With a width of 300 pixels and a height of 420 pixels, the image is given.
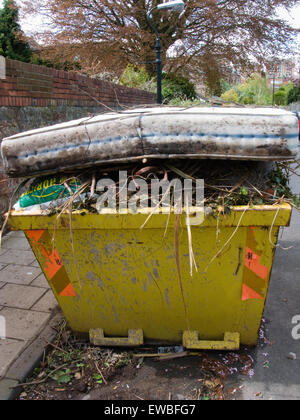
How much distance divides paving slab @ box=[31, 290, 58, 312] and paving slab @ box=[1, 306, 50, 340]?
0.06m

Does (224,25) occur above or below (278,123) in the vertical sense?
above

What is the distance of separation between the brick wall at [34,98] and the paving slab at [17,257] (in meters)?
0.65

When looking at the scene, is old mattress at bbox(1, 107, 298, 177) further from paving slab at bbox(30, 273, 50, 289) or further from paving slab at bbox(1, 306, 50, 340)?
paving slab at bbox(30, 273, 50, 289)

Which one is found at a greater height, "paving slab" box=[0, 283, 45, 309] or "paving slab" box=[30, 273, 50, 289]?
"paving slab" box=[30, 273, 50, 289]

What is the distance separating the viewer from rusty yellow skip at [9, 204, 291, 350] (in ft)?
5.87

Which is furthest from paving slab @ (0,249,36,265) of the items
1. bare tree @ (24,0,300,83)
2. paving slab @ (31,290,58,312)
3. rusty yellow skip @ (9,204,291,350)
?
bare tree @ (24,0,300,83)

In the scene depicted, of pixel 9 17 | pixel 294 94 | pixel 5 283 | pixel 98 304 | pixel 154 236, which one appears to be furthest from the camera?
pixel 294 94

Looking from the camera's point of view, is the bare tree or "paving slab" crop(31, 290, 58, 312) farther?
the bare tree

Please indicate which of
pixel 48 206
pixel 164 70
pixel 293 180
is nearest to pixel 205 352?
pixel 48 206

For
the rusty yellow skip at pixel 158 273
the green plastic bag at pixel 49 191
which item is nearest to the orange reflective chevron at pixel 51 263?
the rusty yellow skip at pixel 158 273

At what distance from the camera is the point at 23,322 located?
275cm

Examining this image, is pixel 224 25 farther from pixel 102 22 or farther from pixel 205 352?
pixel 205 352

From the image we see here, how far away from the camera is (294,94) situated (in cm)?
3778

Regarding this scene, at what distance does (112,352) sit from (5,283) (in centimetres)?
151
